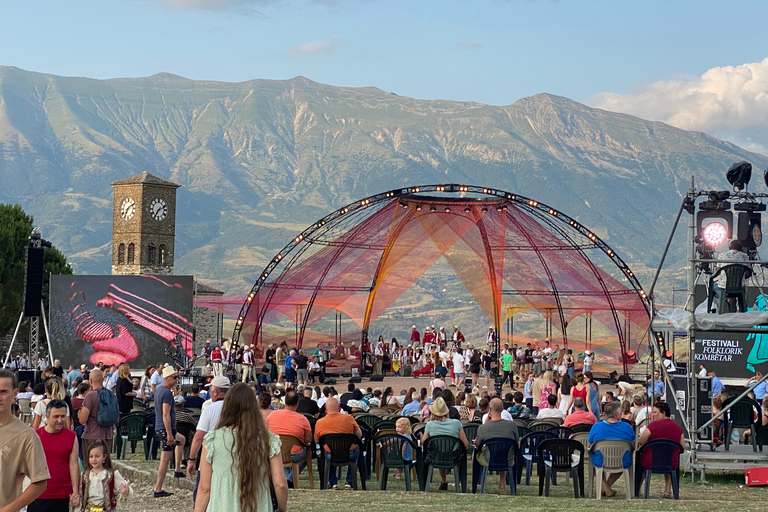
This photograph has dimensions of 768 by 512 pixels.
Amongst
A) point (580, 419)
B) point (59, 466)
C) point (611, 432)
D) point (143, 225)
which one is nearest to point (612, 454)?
point (611, 432)

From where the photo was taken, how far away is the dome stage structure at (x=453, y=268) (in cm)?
3116

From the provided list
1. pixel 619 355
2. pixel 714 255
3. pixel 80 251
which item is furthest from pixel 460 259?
pixel 80 251

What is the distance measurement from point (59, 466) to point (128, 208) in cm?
4949

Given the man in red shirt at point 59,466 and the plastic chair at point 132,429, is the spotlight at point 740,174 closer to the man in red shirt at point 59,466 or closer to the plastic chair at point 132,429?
the plastic chair at point 132,429

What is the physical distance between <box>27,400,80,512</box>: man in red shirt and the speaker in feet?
65.3

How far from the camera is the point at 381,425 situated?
12430mm

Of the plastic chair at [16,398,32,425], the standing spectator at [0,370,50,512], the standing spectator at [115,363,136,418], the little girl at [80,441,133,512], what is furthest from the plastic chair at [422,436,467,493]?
the plastic chair at [16,398,32,425]

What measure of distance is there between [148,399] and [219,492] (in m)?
15.2

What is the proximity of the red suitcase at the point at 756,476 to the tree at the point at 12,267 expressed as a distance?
34532 mm

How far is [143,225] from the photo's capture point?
54.3 m

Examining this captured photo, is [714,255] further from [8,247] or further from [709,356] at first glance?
[8,247]

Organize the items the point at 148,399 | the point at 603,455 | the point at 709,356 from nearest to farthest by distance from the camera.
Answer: the point at 603,455 → the point at 148,399 → the point at 709,356

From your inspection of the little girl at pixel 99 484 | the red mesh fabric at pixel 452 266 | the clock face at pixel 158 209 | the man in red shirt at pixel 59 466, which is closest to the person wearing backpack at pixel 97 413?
the little girl at pixel 99 484

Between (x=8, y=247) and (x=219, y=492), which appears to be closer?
(x=219, y=492)
